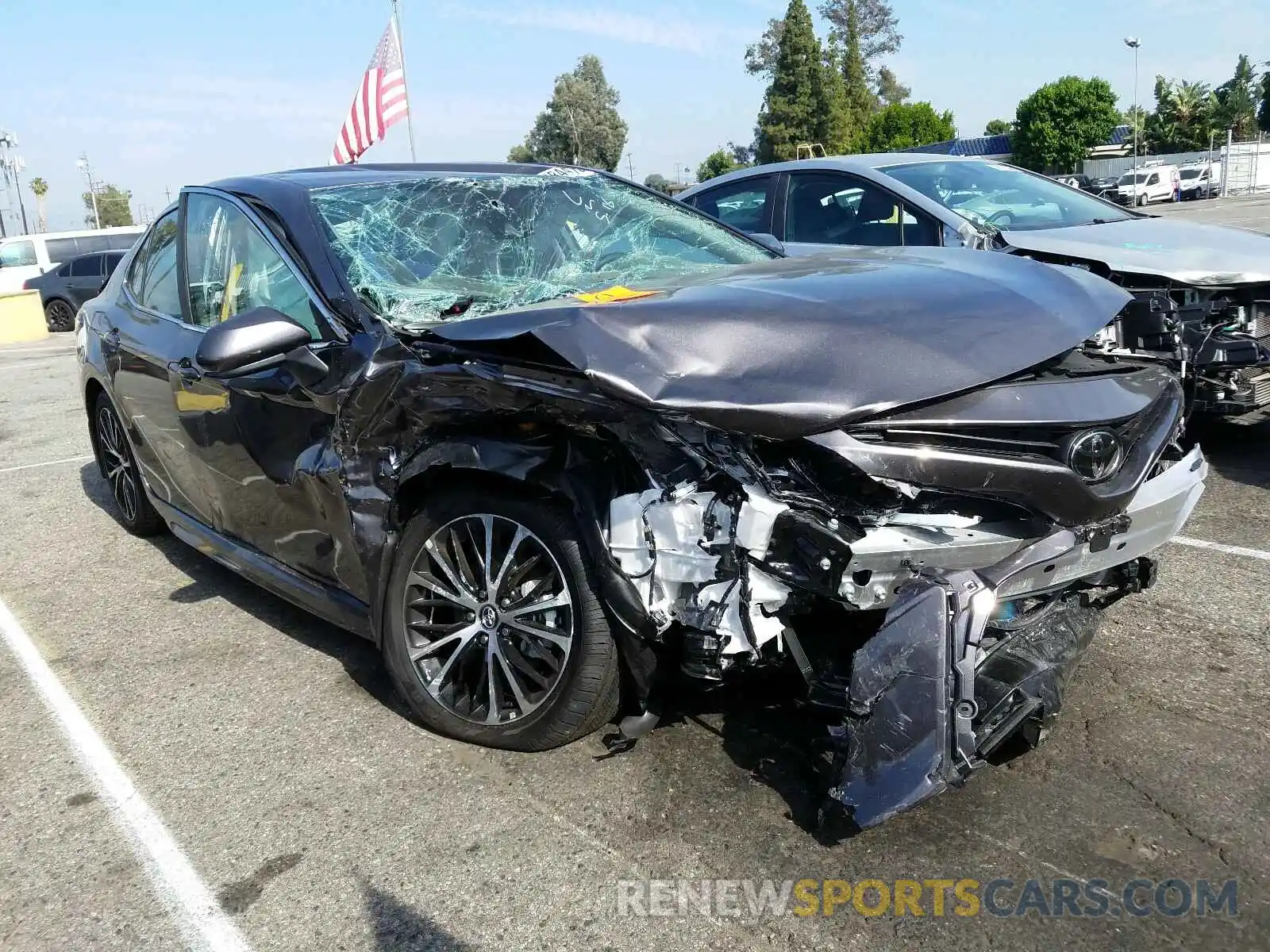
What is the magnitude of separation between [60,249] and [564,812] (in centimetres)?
2618

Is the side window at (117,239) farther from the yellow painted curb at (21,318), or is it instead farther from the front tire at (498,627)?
the front tire at (498,627)

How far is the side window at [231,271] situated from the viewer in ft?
10.9

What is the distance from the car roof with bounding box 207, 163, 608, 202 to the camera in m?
3.66

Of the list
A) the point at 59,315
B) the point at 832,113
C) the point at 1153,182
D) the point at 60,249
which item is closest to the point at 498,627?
the point at 59,315

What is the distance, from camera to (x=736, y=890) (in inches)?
92.8

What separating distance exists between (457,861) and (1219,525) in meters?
3.73

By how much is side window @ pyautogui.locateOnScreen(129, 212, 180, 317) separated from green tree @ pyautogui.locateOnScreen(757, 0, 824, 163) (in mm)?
65024

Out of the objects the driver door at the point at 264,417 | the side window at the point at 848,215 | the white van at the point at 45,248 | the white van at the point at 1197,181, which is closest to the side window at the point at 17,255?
the white van at the point at 45,248

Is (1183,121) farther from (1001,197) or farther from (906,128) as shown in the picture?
(1001,197)

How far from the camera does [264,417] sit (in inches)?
133

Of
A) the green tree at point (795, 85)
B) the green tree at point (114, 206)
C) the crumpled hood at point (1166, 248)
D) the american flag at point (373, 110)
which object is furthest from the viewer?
the green tree at point (114, 206)

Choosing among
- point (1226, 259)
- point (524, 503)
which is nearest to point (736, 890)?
point (524, 503)

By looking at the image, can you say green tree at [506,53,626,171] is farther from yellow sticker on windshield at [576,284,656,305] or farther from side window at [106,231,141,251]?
yellow sticker on windshield at [576,284,656,305]

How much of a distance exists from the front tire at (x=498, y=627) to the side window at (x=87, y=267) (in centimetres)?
2142
